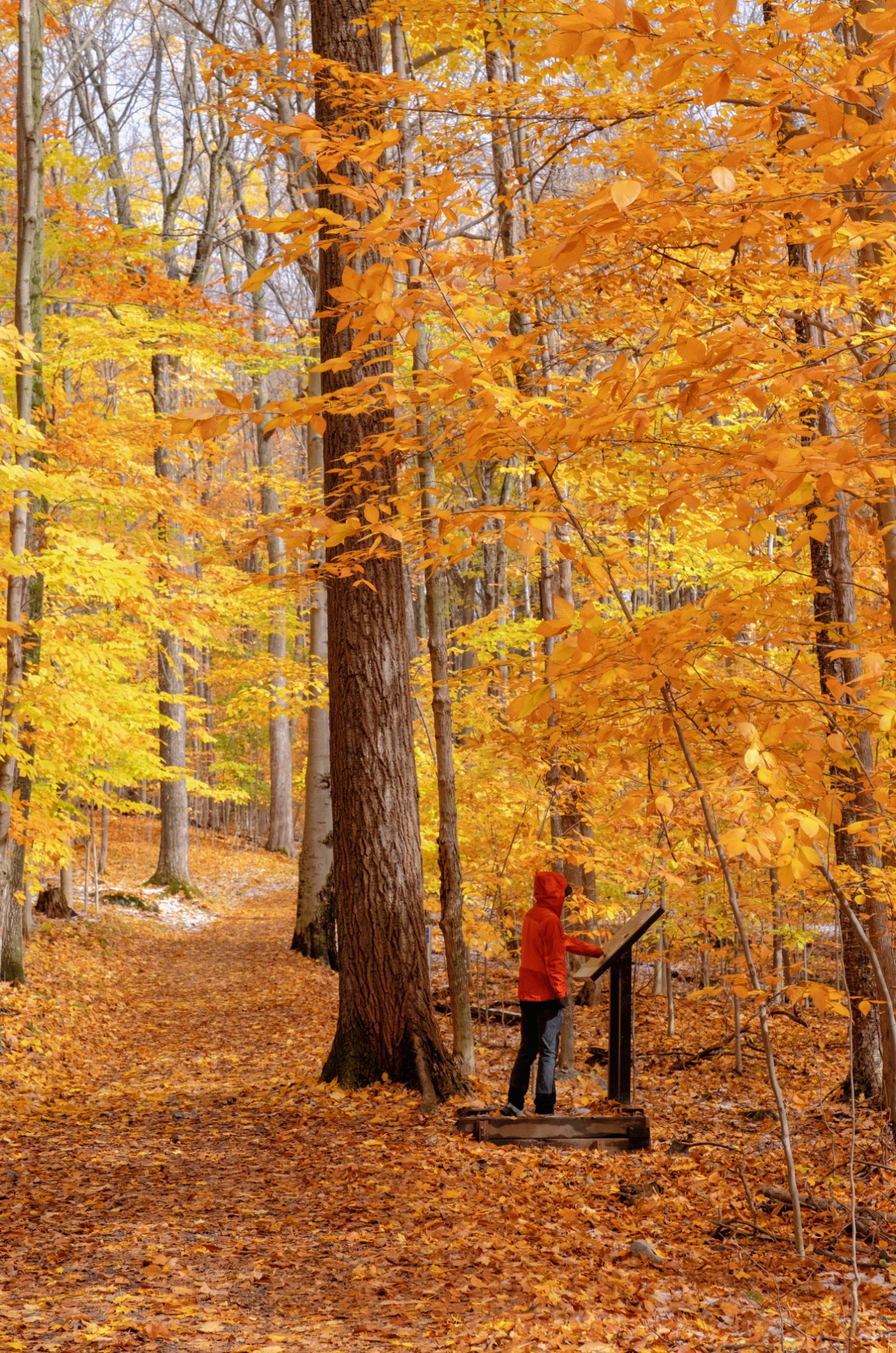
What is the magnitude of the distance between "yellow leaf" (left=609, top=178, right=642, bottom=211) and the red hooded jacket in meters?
4.98

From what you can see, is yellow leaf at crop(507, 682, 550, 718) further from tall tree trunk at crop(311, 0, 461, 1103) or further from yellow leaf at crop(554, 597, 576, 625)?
tall tree trunk at crop(311, 0, 461, 1103)

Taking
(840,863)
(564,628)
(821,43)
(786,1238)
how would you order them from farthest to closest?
(840,863) → (821,43) → (786,1238) → (564,628)

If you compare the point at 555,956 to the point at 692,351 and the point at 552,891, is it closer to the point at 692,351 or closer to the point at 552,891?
the point at 552,891

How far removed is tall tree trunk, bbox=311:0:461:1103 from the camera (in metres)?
6.86

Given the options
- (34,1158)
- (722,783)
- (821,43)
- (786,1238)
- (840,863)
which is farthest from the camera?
(840,863)

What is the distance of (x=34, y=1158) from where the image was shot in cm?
592

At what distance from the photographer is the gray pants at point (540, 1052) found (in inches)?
249

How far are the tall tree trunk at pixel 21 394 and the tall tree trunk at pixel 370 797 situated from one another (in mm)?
2627

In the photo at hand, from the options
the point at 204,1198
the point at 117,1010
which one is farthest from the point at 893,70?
the point at 117,1010

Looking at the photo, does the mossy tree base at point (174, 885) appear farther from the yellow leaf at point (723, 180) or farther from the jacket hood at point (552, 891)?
the yellow leaf at point (723, 180)

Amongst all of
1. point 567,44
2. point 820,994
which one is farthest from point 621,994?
point 567,44

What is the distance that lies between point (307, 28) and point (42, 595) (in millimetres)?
11009

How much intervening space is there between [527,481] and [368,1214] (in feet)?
33.5

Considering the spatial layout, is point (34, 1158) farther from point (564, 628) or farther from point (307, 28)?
point (307, 28)
